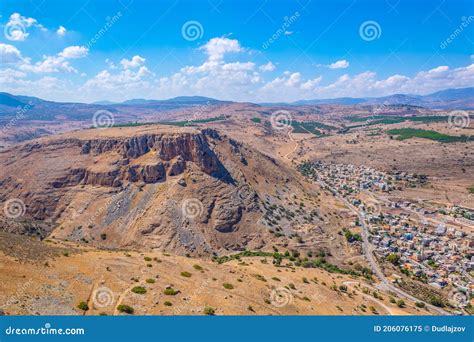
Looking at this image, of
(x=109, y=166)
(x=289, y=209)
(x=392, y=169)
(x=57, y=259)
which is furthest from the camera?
(x=392, y=169)

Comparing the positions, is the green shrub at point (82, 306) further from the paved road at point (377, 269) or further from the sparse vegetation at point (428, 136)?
the sparse vegetation at point (428, 136)

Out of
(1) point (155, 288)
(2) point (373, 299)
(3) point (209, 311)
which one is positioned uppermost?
(1) point (155, 288)

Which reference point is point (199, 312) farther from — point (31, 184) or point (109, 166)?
point (31, 184)

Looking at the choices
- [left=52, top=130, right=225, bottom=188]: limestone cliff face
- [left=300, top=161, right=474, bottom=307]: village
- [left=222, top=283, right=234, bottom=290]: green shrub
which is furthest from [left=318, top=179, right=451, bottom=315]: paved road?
[left=52, top=130, right=225, bottom=188]: limestone cliff face

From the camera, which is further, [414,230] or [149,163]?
[414,230]

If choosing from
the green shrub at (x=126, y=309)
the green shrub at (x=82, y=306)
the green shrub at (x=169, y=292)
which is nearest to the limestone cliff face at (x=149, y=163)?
the green shrub at (x=169, y=292)

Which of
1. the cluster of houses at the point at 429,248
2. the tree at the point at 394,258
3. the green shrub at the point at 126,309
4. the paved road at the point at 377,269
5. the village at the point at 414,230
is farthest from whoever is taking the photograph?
the tree at the point at 394,258

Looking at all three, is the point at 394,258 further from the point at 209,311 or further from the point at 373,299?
the point at 209,311

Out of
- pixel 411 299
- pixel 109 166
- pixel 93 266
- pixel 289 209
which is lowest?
pixel 411 299

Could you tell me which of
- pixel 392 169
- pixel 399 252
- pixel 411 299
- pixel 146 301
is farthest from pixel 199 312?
pixel 392 169

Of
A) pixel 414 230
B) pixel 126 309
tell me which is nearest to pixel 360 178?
pixel 414 230

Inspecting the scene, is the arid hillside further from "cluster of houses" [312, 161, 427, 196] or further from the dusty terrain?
"cluster of houses" [312, 161, 427, 196]
